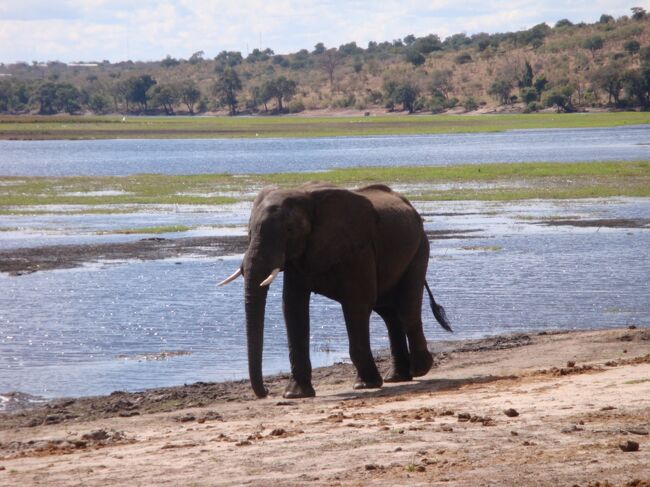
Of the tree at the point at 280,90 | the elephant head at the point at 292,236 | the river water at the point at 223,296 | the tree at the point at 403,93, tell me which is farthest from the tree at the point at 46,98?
the elephant head at the point at 292,236

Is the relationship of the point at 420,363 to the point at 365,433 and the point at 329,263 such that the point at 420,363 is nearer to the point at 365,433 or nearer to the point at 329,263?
the point at 329,263

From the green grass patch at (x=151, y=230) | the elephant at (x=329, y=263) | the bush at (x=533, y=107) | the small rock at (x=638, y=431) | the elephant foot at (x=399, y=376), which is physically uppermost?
the elephant at (x=329, y=263)

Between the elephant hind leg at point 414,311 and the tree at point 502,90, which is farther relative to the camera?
the tree at point 502,90

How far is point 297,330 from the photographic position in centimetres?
1248

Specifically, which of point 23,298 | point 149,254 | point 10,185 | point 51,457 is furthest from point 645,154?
point 51,457

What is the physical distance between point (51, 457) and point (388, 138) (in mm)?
80473

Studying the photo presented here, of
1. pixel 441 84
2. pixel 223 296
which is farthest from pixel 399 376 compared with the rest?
pixel 441 84

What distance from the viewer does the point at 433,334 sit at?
17.0 metres

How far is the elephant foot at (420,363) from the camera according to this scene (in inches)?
529

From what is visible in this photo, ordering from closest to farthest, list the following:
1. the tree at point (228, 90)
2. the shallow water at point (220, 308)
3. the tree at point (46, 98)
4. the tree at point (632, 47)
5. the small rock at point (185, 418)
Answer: the small rock at point (185, 418) → the shallow water at point (220, 308) → the tree at point (632, 47) → the tree at point (228, 90) → the tree at point (46, 98)

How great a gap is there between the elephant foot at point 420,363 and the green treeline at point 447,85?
3837 inches

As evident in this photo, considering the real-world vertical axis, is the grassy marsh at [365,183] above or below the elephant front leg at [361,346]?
below

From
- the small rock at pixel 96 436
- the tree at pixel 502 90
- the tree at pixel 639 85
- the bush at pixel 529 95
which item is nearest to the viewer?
the small rock at pixel 96 436

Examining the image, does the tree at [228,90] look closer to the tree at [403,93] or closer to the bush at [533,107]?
the tree at [403,93]
